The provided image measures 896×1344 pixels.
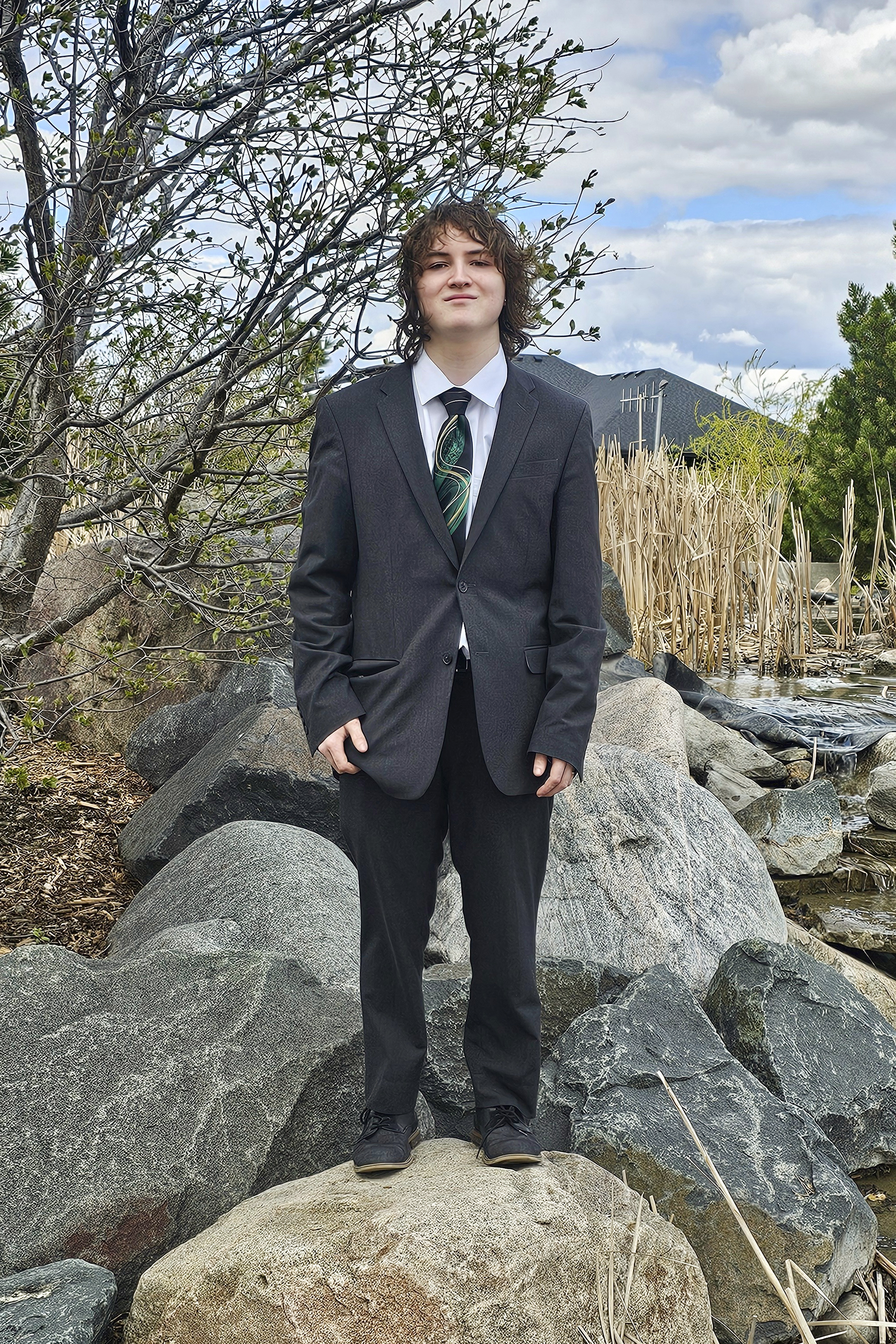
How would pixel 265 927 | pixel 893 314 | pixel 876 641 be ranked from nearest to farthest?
1. pixel 265 927
2. pixel 876 641
3. pixel 893 314

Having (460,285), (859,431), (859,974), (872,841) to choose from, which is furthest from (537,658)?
(859,431)

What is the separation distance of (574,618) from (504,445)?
36 centimetres

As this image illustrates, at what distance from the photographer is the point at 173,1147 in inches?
88.7

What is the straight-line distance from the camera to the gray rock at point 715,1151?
7.76ft

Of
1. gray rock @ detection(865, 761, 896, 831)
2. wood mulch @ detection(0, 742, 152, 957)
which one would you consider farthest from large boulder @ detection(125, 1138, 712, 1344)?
gray rock @ detection(865, 761, 896, 831)

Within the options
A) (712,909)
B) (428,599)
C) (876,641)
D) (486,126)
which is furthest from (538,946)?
(876,641)

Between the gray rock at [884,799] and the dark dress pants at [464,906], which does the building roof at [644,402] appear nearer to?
the gray rock at [884,799]

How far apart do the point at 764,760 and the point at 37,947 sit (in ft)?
17.5

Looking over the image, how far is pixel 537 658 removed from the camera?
2.15 m

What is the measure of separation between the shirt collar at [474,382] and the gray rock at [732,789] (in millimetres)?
4220

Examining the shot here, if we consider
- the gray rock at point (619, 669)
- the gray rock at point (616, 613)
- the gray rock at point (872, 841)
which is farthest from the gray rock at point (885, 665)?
the gray rock at point (872, 841)

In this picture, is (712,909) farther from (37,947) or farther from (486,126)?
(486,126)

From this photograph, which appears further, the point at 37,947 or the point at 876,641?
the point at 876,641

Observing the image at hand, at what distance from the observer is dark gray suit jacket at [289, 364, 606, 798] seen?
6.86 feet
